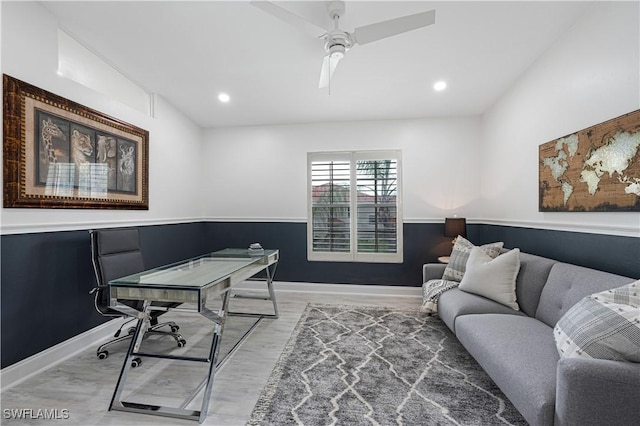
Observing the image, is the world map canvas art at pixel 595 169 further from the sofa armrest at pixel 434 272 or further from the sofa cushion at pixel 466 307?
the sofa armrest at pixel 434 272

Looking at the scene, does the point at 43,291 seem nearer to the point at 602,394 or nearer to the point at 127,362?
the point at 127,362

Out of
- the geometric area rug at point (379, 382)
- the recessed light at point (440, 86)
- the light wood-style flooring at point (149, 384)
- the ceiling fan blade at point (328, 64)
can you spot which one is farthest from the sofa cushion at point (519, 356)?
the recessed light at point (440, 86)

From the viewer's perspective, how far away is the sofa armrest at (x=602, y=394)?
118 cm

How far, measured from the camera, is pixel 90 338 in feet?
8.83

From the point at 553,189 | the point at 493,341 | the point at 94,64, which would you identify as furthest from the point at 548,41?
the point at 94,64

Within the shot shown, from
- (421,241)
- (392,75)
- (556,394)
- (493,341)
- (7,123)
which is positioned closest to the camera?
(556,394)

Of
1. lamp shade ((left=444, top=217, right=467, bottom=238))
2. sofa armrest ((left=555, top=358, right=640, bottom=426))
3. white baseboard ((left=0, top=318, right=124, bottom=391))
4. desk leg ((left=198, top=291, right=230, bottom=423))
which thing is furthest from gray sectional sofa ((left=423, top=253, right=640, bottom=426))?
white baseboard ((left=0, top=318, right=124, bottom=391))

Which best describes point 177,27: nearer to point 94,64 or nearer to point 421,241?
point 94,64

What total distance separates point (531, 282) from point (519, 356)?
101 centimetres

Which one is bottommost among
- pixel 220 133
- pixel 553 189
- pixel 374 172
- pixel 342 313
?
pixel 342 313

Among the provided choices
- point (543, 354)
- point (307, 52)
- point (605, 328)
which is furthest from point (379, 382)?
point (307, 52)

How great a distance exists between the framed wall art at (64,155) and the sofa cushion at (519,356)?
3.39 m

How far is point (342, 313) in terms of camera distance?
3523 mm

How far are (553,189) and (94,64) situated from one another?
4415 mm
